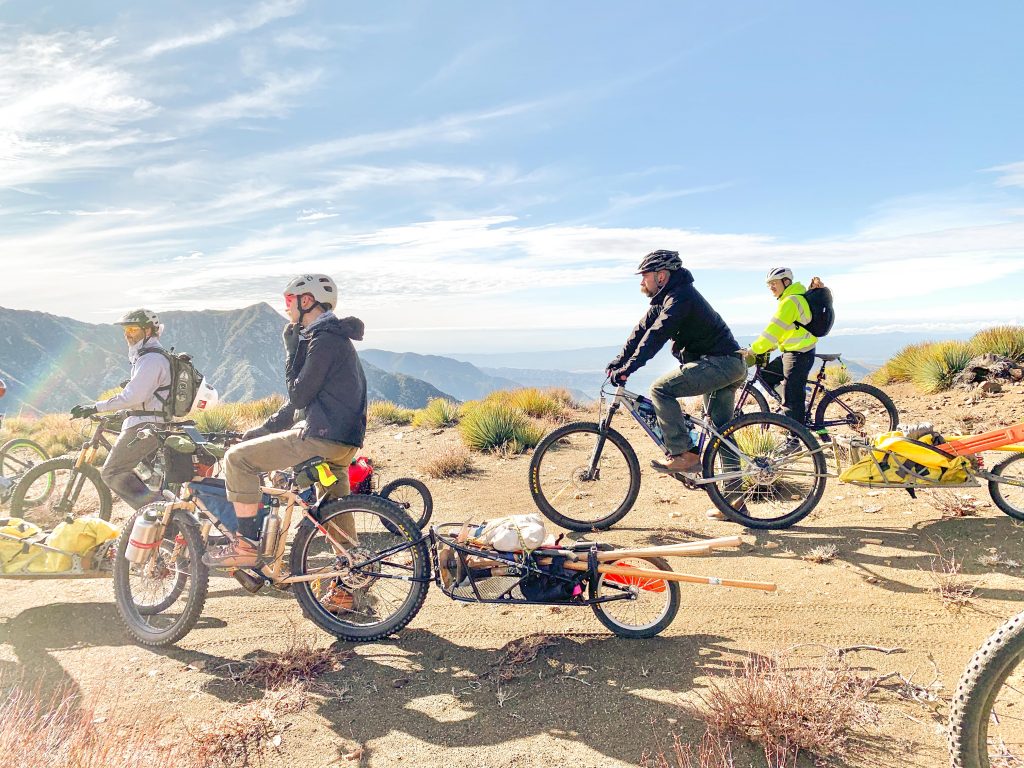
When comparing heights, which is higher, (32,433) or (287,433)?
(287,433)

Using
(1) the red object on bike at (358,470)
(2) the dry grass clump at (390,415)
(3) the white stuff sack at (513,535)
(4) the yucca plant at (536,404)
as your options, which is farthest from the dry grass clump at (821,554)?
(2) the dry grass clump at (390,415)

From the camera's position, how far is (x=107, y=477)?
6.55 metres

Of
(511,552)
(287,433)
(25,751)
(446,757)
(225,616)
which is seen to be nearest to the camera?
(25,751)

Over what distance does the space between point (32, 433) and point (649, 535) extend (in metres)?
19.3

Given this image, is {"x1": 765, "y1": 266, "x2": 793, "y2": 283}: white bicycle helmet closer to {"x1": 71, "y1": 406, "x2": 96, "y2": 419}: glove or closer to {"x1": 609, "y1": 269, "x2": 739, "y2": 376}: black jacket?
{"x1": 609, "y1": 269, "x2": 739, "y2": 376}: black jacket

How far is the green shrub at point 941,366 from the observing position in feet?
46.9

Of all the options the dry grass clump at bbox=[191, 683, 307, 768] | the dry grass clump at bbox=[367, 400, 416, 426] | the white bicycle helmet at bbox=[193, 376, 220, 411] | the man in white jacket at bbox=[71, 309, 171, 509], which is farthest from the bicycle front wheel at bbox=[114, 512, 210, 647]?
the dry grass clump at bbox=[367, 400, 416, 426]

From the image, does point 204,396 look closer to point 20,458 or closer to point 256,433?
point 256,433

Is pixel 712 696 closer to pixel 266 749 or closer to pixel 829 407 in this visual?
pixel 266 749

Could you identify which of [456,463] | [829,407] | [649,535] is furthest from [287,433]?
[829,407]

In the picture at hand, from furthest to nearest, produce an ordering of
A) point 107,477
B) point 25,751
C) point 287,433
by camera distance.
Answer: point 107,477, point 287,433, point 25,751

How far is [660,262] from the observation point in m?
6.65

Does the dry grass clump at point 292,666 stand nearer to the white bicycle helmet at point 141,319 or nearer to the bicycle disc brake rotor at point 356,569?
the bicycle disc brake rotor at point 356,569

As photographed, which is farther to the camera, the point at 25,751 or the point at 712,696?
the point at 712,696
